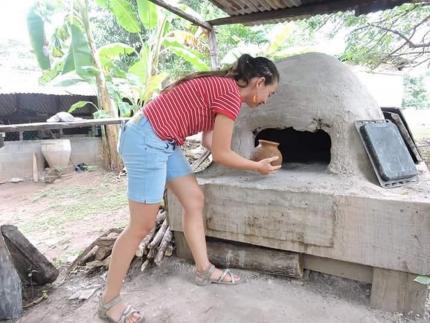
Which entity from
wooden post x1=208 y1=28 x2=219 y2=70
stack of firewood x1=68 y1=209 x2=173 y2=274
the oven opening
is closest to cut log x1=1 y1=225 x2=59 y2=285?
stack of firewood x1=68 y1=209 x2=173 y2=274

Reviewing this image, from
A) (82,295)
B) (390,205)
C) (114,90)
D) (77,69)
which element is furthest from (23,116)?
(390,205)

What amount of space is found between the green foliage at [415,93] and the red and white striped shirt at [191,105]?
19.1 meters

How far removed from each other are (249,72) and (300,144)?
1959 mm

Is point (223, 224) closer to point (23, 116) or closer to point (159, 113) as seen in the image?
point (159, 113)

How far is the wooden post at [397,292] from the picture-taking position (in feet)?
6.57

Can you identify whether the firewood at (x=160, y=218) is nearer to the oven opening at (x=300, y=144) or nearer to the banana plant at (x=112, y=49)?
the oven opening at (x=300, y=144)

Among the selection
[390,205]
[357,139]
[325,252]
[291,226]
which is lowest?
[325,252]

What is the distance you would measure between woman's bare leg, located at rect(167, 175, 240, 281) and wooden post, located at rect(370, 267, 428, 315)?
944 millimetres

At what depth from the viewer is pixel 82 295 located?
97.7 inches

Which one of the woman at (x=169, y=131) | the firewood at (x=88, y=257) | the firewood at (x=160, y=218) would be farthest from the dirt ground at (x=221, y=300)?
the firewood at (x=160, y=218)

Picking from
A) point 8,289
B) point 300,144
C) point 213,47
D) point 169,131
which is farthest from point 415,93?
point 8,289

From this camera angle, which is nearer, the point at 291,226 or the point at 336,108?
the point at 291,226

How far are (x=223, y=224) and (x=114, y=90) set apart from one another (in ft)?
19.8

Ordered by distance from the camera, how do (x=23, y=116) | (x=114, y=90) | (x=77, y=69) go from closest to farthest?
1. (x=77, y=69)
2. (x=114, y=90)
3. (x=23, y=116)
